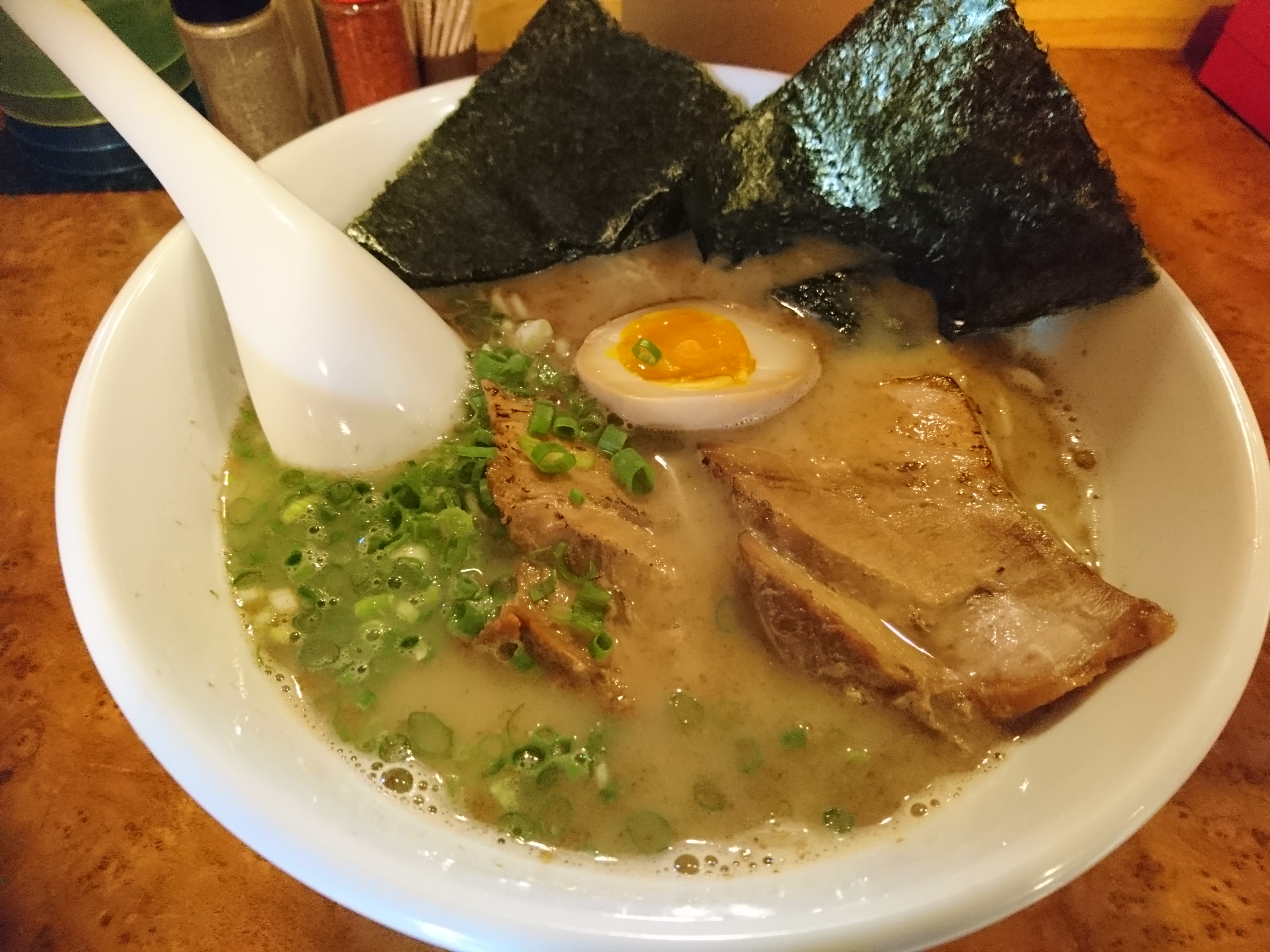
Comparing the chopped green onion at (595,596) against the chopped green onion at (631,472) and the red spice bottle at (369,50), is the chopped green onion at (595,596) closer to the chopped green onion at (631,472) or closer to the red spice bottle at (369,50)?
the chopped green onion at (631,472)

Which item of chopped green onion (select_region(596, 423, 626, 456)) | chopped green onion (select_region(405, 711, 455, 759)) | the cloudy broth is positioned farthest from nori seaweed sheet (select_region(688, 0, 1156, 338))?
chopped green onion (select_region(405, 711, 455, 759))

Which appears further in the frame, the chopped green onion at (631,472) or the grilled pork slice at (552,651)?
the chopped green onion at (631,472)

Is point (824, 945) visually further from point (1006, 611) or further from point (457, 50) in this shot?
point (457, 50)

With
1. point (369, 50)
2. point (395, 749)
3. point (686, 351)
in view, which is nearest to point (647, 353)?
point (686, 351)

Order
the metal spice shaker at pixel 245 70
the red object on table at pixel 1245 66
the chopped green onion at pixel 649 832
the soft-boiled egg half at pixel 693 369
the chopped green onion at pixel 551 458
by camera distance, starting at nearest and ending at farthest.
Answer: the chopped green onion at pixel 649 832 → the chopped green onion at pixel 551 458 → the soft-boiled egg half at pixel 693 369 → the metal spice shaker at pixel 245 70 → the red object on table at pixel 1245 66

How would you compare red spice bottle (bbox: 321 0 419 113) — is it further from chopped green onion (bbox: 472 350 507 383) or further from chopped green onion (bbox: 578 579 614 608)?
chopped green onion (bbox: 578 579 614 608)

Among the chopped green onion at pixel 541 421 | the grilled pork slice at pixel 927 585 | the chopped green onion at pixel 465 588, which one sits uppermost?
the grilled pork slice at pixel 927 585

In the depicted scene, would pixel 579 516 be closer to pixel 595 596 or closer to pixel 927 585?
pixel 595 596

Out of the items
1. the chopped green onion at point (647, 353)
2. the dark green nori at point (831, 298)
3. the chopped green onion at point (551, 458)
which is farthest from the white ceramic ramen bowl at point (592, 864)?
the chopped green onion at point (647, 353)

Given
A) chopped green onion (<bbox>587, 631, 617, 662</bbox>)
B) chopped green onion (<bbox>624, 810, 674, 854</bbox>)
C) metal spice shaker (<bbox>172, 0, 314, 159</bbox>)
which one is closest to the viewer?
chopped green onion (<bbox>624, 810, 674, 854</bbox>)
